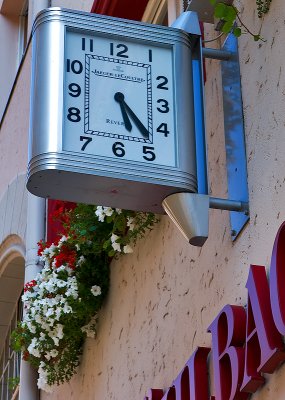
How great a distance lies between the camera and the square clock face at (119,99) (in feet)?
13.8

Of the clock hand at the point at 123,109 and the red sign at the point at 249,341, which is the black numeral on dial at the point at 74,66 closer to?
the clock hand at the point at 123,109

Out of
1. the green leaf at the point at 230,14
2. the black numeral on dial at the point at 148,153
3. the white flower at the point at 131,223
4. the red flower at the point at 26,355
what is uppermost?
the green leaf at the point at 230,14

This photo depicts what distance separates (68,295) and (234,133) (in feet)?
6.99

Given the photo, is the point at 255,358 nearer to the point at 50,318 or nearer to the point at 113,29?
the point at 113,29

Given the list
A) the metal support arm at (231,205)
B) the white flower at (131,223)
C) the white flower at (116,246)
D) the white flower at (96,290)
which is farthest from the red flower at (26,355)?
the metal support arm at (231,205)

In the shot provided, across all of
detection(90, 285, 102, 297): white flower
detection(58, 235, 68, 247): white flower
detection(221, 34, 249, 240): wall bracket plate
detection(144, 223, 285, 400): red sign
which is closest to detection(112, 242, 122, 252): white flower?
detection(90, 285, 102, 297): white flower

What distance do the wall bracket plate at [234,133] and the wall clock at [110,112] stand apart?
0.26 m

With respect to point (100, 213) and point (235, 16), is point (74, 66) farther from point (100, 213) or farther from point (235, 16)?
point (100, 213)

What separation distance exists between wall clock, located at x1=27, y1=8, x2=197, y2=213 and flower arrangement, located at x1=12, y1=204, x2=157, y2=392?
66.2 inches

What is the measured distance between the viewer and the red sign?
3713mm

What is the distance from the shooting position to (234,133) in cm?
460

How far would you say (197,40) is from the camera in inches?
183

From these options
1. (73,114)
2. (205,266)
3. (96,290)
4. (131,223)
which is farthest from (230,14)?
(96,290)

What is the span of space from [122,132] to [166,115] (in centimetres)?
23
